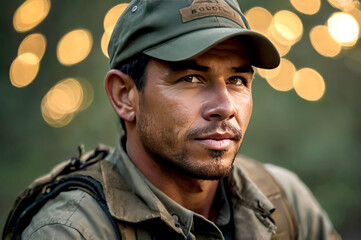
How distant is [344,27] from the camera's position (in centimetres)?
417

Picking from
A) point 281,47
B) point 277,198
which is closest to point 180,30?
point 277,198

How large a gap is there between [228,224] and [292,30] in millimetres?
2686

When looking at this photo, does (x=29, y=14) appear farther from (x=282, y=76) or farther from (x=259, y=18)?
(x=282, y=76)

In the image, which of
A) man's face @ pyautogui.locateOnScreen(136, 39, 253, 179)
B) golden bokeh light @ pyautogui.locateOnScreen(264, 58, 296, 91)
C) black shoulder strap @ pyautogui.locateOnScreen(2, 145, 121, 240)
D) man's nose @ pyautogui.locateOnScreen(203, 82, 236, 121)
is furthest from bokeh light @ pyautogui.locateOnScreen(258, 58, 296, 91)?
black shoulder strap @ pyautogui.locateOnScreen(2, 145, 121, 240)

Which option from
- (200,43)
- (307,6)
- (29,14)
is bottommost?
(200,43)

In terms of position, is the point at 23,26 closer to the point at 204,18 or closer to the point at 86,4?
the point at 86,4

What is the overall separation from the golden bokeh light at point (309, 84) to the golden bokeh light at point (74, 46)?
1.98 metres

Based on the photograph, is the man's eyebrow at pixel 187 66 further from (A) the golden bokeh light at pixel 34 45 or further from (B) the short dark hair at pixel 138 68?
(A) the golden bokeh light at pixel 34 45

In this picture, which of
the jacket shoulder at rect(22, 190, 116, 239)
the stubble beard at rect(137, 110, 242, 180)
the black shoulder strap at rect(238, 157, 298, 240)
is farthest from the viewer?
the black shoulder strap at rect(238, 157, 298, 240)

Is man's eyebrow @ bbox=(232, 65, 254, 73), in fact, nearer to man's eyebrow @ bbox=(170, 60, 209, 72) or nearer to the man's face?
the man's face

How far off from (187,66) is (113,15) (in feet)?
7.20

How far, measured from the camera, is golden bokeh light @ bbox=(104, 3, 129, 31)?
3.72 metres

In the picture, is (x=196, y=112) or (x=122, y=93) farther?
(x=122, y=93)

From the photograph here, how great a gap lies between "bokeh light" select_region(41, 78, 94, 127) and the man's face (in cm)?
221
